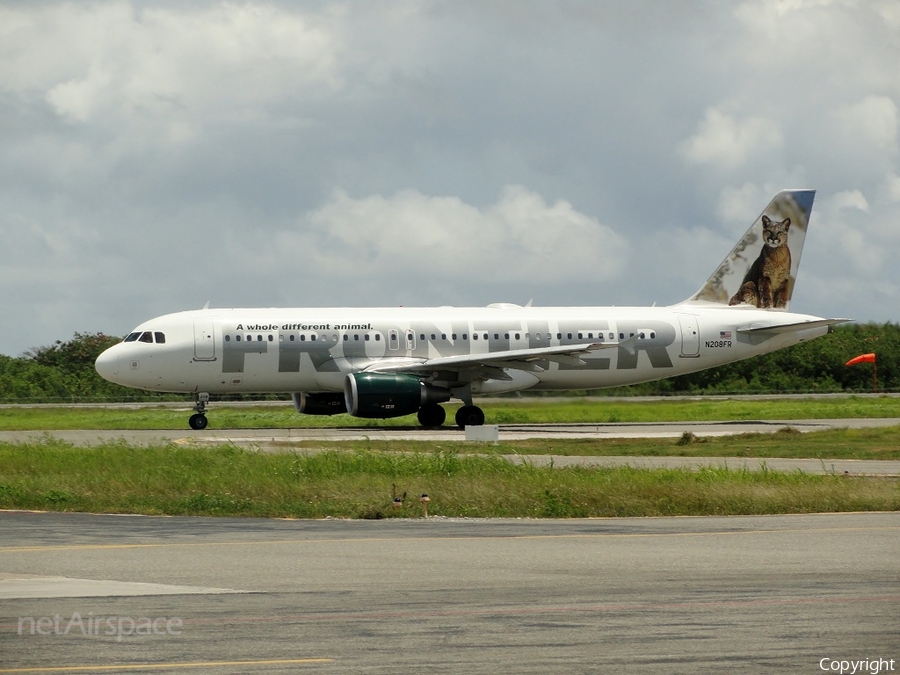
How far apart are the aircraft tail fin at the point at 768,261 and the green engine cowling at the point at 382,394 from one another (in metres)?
13.1

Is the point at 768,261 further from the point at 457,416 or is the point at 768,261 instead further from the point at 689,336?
the point at 457,416

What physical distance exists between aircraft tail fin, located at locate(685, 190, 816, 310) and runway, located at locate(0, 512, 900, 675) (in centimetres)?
3076

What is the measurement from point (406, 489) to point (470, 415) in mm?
20597

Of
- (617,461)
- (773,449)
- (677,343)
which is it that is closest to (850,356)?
(677,343)

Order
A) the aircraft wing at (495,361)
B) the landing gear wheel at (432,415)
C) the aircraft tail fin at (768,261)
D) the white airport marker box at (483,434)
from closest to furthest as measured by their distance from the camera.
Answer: the white airport marker box at (483,434), the aircraft wing at (495,361), the landing gear wheel at (432,415), the aircraft tail fin at (768,261)

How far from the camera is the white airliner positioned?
42500mm

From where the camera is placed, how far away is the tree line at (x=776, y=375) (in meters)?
68.3

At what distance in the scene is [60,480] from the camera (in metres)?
24.4

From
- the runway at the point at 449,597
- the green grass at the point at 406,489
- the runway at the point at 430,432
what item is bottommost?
the runway at the point at 449,597

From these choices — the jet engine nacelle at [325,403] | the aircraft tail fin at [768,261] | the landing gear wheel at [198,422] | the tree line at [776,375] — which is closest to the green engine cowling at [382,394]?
the jet engine nacelle at [325,403]

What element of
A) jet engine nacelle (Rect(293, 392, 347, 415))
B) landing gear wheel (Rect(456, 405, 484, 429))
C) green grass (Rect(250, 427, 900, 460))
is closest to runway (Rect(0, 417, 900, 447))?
landing gear wheel (Rect(456, 405, 484, 429))

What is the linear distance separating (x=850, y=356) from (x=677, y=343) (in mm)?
32717

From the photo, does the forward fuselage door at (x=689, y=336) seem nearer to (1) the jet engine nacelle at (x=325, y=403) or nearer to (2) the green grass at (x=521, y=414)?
(2) the green grass at (x=521, y=414)

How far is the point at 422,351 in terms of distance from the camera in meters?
44.0
